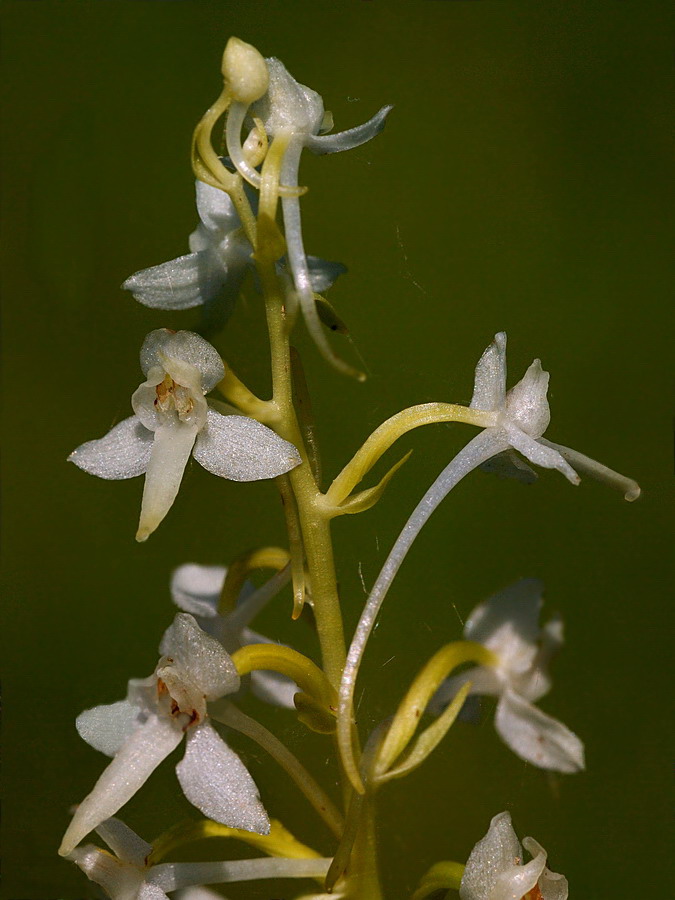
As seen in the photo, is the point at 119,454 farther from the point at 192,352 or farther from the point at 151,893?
the point at 151,893

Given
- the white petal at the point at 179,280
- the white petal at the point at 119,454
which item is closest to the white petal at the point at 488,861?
the white petal at the point at 119,454

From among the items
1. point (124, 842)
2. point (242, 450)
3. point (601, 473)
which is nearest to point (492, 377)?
point (601, 473)

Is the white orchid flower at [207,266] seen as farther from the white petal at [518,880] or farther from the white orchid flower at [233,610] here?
the white petal at [518,880]

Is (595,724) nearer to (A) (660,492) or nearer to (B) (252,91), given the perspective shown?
(A) (660,492)

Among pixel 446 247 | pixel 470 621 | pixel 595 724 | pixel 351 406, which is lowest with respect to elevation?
pixel 595 724

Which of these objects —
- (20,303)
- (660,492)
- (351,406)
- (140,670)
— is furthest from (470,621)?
(20,303)

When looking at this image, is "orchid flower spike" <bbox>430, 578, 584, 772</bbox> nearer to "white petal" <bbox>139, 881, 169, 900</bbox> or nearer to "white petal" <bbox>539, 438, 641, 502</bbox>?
"white petal" <bbox>539, 438, 641, 502</bbox>

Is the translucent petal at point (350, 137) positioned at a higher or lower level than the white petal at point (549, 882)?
higher
